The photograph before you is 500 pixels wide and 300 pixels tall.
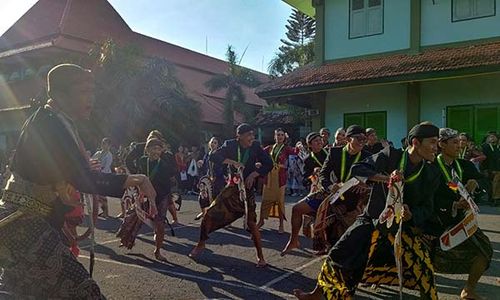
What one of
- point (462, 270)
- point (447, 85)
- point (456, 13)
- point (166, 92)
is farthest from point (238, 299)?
point (166, 92)

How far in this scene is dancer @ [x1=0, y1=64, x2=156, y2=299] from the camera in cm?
249

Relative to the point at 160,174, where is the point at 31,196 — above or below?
above

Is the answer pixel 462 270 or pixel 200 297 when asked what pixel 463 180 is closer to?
pixel 462 270

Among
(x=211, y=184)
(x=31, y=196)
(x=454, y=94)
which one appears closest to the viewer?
(x=31, y=196)

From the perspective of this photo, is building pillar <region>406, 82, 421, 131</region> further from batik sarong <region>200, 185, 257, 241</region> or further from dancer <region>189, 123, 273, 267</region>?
batik sarong <region>200, 185, 257, 241</region>

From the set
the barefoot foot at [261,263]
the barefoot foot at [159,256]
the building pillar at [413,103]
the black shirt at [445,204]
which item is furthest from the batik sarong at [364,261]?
the building pillar at [413,103]

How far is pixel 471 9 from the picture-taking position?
47.4 feet

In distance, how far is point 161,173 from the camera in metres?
7.57

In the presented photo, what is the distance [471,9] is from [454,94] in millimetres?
2671

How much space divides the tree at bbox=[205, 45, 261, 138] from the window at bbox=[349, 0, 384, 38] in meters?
11.4

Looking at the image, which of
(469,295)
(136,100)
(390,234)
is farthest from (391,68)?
(136,100)

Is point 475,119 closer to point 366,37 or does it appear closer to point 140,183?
point 366,37

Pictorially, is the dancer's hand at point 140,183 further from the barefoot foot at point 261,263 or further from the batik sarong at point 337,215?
the barefoot foot at point 261,263

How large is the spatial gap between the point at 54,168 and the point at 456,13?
14962mm
